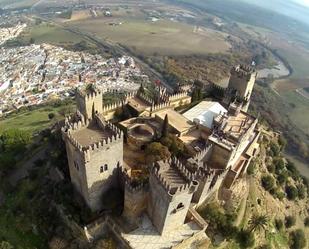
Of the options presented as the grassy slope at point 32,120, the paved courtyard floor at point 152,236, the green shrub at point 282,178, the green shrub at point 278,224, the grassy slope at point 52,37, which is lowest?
the grassy slope at point 52,37

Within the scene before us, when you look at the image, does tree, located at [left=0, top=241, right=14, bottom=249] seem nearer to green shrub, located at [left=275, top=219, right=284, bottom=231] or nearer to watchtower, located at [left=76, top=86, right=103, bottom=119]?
watchtower, located at [left=76, top=86, right=103, bottom=119]

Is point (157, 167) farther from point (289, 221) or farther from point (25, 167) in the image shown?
point (25, 167)

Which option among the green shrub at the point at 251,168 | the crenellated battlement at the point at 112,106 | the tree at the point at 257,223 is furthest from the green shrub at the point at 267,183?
the crenellated battlement at the point at 112,106

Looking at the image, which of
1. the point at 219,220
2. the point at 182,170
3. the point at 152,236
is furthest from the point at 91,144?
the point at 219,220

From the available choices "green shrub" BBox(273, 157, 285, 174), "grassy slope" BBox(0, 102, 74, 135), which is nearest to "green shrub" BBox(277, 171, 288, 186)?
"green shrub" BBox(273, 157, 285, 174)

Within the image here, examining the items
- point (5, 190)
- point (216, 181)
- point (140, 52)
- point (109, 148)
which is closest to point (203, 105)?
point (216, 181)

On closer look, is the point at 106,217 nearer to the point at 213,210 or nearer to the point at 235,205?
the point at 213,210

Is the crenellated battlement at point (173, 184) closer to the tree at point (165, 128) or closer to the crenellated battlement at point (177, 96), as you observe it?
the tree at point (165, 128)
